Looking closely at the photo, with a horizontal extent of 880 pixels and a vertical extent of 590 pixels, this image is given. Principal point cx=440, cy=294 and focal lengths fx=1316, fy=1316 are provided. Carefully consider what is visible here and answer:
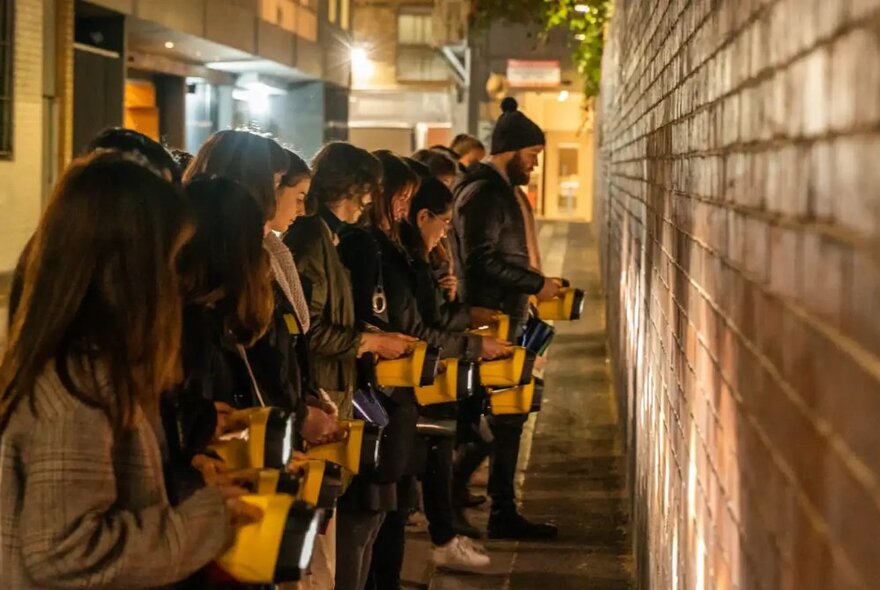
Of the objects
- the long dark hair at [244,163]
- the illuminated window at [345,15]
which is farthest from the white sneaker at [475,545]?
the illuminated window at [345,15]

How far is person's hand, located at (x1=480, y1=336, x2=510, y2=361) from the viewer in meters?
5.89

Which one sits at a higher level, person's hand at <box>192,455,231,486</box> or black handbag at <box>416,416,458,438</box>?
person's hand at <box>192,455,231,486</box>

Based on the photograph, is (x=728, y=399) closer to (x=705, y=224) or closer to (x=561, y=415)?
(x=705, y=224)

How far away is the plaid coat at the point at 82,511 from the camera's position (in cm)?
233

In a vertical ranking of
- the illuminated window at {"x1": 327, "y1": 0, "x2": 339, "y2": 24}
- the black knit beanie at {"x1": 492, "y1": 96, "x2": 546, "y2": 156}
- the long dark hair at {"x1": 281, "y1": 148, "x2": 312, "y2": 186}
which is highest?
the illuminated window at {"x1": 327, "y1": 0, "x2": 339, "y2": 24}

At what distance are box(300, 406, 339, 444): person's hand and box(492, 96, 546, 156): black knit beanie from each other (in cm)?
332

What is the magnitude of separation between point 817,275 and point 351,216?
3588mm

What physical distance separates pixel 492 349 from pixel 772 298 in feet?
13.1

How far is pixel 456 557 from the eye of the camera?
20.5 feet

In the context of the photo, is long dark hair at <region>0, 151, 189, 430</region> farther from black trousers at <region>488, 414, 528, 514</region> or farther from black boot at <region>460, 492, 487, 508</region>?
black boot at <region>460, 492, 487, 508</region>

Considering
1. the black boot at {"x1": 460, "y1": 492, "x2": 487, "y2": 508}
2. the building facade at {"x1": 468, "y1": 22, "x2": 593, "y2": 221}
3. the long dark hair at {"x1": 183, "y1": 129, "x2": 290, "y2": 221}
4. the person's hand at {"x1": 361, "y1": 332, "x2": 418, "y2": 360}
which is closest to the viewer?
the long dark hair at {"x1": 183, "y1": 129, "x2": 290, "y2": 221}

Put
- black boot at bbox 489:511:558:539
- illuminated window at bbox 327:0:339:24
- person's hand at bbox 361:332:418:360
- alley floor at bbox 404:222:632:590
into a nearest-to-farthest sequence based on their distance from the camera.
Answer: person's hand at bbox 361:332:418:360 → alley floor at bbox 404:222:632:590 → black boot at bbox 489:511:558:539 → illuminated window at bbox 327:0:339:24

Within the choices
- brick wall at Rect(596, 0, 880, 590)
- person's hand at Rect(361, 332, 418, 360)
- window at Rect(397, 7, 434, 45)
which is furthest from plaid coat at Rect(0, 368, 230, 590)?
window at Rect(397, 7, 434, 45)

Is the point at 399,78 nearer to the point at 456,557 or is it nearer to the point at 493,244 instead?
the point at 493,244
